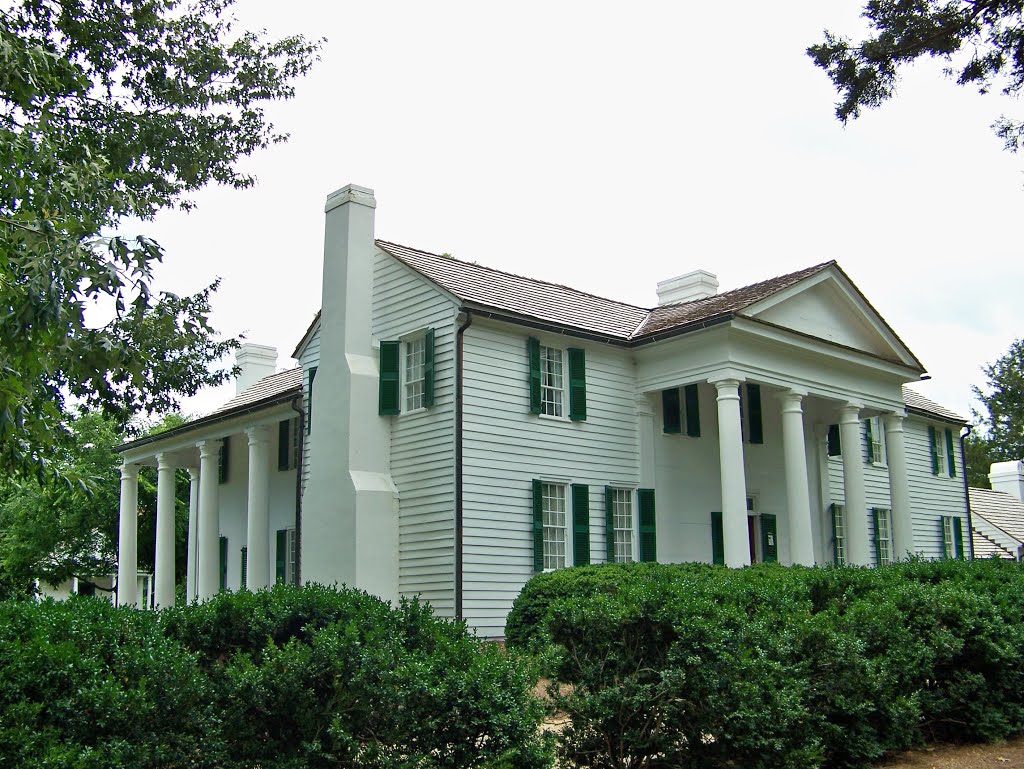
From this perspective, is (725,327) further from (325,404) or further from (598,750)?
(598,750)

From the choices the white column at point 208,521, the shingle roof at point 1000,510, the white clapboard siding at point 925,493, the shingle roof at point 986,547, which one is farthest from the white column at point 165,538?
the shingle roof at point 1000,510

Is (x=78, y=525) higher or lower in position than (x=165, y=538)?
higher

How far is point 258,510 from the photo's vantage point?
71.8 feet

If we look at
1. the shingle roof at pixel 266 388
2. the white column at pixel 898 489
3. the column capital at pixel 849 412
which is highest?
→ the shingle roof at pixel 266 388

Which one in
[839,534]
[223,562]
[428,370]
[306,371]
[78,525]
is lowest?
[223,562]

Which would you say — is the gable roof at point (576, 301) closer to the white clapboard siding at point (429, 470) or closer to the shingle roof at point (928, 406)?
the white clapboard siding at point (429, 470)

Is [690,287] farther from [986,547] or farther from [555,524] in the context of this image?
[986,547]

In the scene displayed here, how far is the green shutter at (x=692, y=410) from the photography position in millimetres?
20781

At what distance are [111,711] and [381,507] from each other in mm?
11722

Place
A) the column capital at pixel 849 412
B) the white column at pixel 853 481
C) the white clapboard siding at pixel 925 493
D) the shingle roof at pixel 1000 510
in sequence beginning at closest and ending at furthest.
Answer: the white column at pixel 853 481, the column capital at pixel 849 412, the white clapboard siding at pixel 925 493, the shingle roof at pixel 1000 510

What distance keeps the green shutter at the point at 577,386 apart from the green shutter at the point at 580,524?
4.29 feet

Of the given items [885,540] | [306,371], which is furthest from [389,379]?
[885,540]

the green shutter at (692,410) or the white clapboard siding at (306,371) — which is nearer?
the white clapboard siding at (306,371)

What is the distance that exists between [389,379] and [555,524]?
394 centimetres
